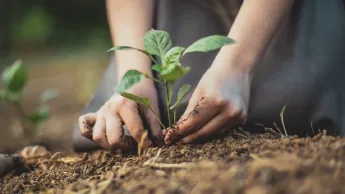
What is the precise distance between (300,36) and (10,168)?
3.47 feet

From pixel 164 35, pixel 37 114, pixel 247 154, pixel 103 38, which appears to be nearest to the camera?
pixel 247 154

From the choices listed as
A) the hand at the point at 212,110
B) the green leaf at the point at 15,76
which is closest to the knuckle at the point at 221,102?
the hand at the point at 212,110

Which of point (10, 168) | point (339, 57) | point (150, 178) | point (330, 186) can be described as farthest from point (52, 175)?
point (339, 57)

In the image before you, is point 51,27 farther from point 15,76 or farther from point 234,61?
point 234,61

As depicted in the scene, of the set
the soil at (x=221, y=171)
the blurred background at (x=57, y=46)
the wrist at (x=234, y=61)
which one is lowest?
the soil at (x=221, y=171)

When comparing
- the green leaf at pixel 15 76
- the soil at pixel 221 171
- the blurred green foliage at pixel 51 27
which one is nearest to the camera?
the soil at pixel 221 171

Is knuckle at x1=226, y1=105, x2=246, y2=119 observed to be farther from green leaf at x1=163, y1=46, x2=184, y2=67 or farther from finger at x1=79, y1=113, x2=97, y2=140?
finger at x1=79, y1=113, x2=97, y2=140

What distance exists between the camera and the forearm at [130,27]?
147 centimetres

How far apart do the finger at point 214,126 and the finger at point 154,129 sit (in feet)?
0.32

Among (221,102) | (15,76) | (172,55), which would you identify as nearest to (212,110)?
(221,102)

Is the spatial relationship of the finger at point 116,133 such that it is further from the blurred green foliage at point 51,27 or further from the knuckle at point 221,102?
the blurred green foliage at point 51,27

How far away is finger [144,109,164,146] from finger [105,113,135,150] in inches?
3.0

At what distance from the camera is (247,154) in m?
0.95

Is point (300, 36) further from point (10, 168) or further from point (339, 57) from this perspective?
point (10, 168)
